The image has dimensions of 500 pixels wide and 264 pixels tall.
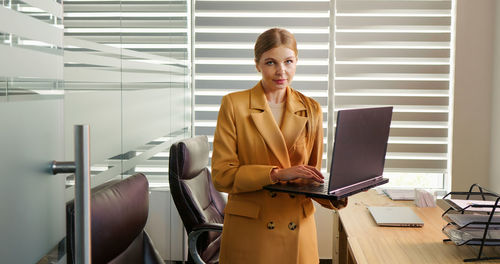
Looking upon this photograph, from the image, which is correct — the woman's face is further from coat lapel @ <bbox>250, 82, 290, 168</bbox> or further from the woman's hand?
the woman's hand

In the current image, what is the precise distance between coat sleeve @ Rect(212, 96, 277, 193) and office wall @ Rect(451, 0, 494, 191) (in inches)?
95.9

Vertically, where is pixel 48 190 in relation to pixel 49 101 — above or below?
below

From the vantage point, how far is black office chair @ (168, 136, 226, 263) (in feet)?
8.41

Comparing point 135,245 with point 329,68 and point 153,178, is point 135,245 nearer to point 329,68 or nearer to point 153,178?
point 153,178

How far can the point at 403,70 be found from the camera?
154 inches

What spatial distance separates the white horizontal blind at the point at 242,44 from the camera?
391 centimetres

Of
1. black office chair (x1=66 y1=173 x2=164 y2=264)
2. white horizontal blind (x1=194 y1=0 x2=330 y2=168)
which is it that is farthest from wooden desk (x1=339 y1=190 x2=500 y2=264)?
white horizontal blind (x1=194 y1=0 x2=330 y2=168)

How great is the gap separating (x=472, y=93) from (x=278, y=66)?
238 centimetres

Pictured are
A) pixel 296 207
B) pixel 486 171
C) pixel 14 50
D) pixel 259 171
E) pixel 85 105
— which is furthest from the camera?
pixel 486 171

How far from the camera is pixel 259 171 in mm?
1812

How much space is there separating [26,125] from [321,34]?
134 inches

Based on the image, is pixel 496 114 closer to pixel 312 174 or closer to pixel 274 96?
pixel 274 96

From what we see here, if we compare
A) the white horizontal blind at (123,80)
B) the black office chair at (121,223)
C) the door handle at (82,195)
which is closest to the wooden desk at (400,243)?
the black office chair at (121,223)

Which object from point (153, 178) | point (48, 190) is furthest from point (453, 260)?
point (48, 190)
